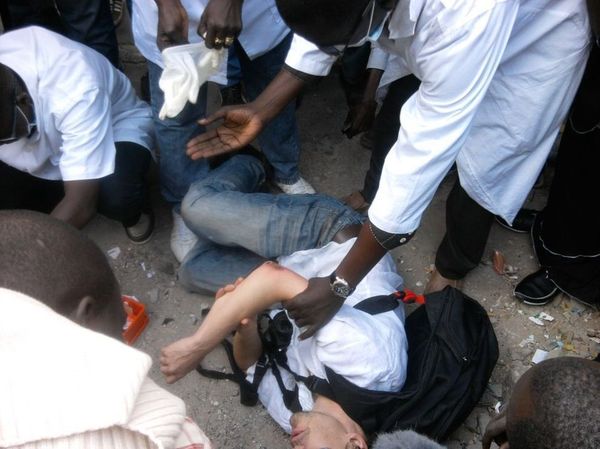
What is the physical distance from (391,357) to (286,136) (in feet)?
3.72

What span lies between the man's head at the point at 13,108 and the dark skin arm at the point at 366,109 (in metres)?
1.29

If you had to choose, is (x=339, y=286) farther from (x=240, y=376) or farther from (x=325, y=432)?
(x=240, y=376)

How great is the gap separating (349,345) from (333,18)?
37.3 inches

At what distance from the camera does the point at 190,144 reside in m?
2.17

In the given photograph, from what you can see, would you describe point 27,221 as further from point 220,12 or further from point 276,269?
point 220,12

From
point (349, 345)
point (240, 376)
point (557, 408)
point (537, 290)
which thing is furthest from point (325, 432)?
point (537, 290)

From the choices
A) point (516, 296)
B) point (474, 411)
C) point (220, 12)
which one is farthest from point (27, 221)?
point (516, 296)

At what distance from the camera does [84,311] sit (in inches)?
47.4

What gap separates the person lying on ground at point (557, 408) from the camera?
3.74 feet

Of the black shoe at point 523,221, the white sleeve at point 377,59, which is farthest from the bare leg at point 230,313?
the black shoe at point 523,221

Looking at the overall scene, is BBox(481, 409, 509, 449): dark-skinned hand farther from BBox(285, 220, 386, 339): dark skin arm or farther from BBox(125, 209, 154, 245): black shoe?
BBox(125, 209, 154, 245): black shoe

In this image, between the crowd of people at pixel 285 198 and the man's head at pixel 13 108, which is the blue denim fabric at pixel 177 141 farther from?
the man's head at pixel 13 108

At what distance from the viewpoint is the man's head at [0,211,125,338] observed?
1167 millimetres

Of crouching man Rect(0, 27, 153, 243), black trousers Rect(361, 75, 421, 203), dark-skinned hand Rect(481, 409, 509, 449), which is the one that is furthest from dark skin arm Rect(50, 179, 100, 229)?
dark-skinned hand Rect(481, 409, 509, 449)
